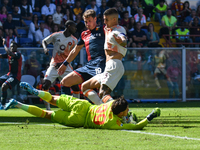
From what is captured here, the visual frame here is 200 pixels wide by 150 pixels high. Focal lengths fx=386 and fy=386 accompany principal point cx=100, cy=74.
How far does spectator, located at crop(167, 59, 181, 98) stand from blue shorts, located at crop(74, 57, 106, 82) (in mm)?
8748

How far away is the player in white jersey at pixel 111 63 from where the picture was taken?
6.55 meters

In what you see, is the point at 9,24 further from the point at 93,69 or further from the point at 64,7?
the point at 93,69

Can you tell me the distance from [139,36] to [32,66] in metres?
5.06

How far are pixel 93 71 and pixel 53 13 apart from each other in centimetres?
1088

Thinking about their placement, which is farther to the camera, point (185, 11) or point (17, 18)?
point (185, 11)

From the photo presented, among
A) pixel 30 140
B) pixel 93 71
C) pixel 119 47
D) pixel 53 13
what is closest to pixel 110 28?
pixel 119 47

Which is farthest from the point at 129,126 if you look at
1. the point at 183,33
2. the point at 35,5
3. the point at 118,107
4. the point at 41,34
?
the point at 183,33

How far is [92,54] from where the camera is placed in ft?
24.2

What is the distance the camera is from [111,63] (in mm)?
6613

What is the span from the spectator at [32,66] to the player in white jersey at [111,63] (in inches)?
317

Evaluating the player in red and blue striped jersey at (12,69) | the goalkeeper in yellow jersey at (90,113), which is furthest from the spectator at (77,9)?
the goalkeeper in yellow jersey at (90,113)

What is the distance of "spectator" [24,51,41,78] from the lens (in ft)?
47.9

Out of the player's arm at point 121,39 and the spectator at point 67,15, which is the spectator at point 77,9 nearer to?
the spectator at point 67,15

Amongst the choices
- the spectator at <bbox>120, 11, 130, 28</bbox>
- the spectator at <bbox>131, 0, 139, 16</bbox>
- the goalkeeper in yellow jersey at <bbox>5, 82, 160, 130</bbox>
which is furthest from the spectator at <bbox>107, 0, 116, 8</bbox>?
the goalkeeper in yellow jersey at <bbox>5, 82, 160, 130</bbox>
